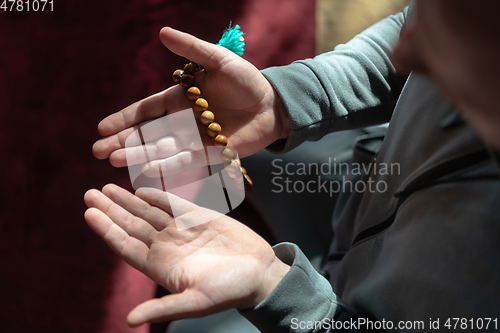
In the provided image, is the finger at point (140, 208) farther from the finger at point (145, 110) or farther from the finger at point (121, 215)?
the finger at point (145, 110)

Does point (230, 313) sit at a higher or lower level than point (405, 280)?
lower

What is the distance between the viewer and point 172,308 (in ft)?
1.17

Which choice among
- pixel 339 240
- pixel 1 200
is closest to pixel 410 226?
pixel 339 240

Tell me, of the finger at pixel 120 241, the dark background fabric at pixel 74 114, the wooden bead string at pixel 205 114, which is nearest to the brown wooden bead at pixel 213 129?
the wooden bead string at pixel 205 114

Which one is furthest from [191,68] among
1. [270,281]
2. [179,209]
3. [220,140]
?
[270,281]

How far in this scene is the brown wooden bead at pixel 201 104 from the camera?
0.54 meters

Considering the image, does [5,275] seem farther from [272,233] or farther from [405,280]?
[405,280]

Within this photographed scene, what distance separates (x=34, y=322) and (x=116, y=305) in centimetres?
19

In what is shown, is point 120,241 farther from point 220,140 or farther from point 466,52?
point 466,52

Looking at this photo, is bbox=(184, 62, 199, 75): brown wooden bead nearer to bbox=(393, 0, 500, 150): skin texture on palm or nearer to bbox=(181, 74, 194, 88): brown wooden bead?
bbox=(181, 74, 194, 88): brown wooden bead

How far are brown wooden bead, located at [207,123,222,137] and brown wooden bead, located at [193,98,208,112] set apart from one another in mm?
31

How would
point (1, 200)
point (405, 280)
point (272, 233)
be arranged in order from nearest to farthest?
point (405, 280) → point (272, 233) → point (1, 200)

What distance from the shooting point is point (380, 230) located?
1.42 ft

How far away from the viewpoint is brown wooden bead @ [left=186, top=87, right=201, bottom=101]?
1.78 ft
